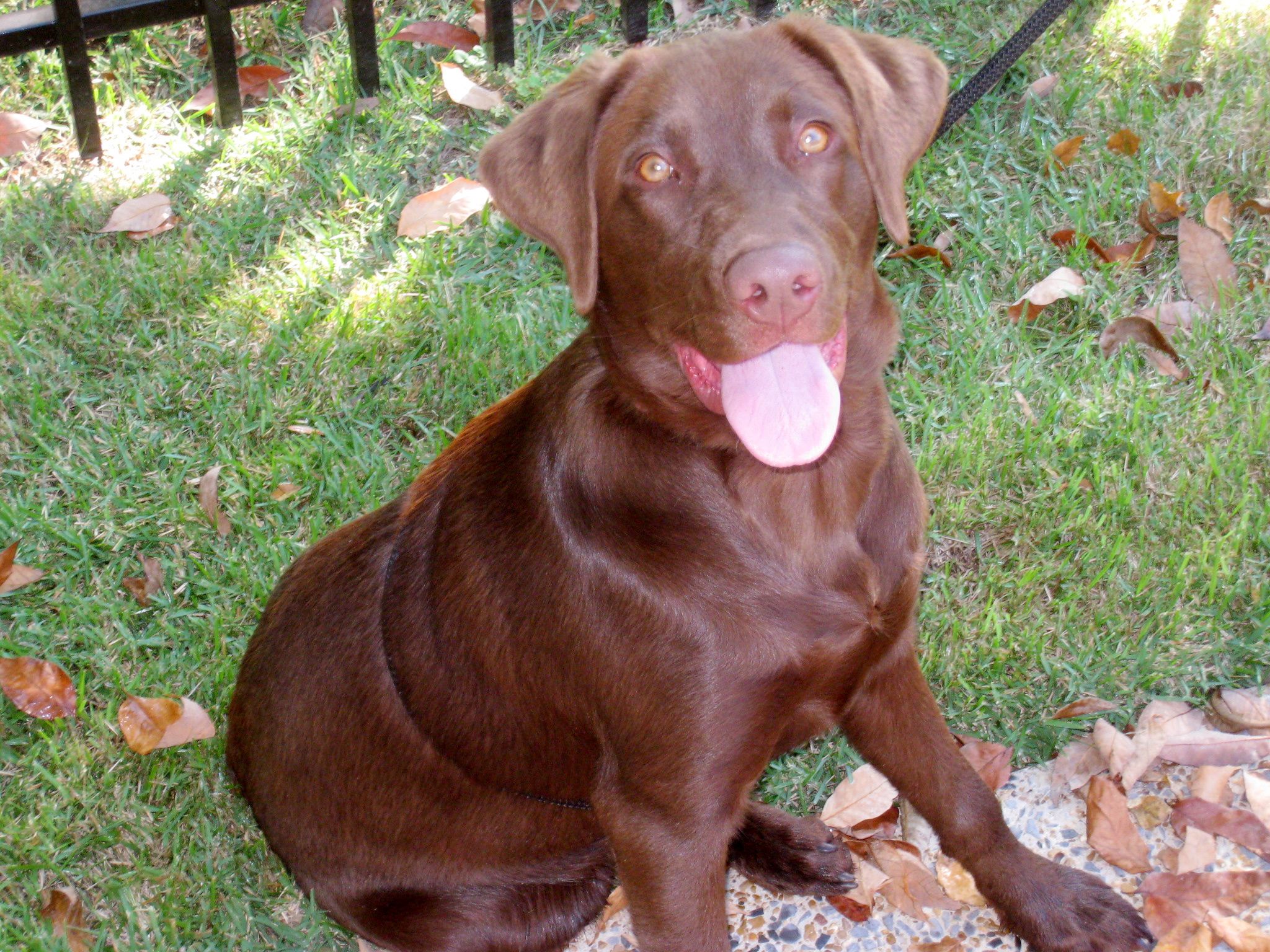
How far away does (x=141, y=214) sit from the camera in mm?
4590

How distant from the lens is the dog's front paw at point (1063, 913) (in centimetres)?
289

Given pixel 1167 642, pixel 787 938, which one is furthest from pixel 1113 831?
pixel 787 938

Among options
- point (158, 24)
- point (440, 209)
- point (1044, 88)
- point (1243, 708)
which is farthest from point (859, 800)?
point (158, 24)

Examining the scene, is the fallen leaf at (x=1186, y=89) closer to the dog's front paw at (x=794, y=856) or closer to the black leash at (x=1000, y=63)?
the black leash at (x=1000, y=63)

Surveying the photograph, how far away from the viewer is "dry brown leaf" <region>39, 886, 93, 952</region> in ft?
10.3

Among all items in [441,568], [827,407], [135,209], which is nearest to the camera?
[827,407]

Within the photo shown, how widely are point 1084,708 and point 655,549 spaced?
54.4 inches

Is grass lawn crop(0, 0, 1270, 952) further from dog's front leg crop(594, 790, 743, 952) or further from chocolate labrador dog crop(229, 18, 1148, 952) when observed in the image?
dog's front leg crop(594, 790, 743, 952)

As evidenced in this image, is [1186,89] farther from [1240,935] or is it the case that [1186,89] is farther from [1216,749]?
[1240,935]

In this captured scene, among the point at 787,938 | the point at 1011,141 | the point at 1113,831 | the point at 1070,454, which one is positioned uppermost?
the point at 1011,141

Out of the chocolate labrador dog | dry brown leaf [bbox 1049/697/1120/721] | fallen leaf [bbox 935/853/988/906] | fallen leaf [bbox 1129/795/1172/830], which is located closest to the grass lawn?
dry brown leaf [bbox 1049/697/1120/721]

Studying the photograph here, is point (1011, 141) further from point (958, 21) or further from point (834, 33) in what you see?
point (834, 33)

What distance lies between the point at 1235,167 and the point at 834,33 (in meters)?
2.32

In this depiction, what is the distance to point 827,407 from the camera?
94.4 inches
